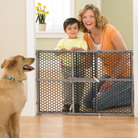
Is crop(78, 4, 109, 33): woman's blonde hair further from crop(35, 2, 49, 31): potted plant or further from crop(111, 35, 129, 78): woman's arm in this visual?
crop(35, 2, 49, 31): potted plant

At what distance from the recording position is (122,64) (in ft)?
6.25

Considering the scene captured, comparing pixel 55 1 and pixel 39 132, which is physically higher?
pixel 55 1

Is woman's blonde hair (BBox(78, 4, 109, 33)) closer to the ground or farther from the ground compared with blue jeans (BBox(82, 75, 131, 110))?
farther from the ground

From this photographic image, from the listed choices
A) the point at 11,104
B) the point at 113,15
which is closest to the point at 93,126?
the point at 11,104

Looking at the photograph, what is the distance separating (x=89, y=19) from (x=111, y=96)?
2.47 feet

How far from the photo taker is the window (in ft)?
12.9

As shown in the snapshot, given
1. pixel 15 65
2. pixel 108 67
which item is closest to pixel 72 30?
pixel 108 67

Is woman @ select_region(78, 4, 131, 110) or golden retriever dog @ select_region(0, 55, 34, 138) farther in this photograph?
woman @ select_region(78, 4, 131, 110)

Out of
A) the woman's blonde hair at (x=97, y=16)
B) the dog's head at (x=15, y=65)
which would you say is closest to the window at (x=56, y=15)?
the woman's blonde hair at (x=97, y=16)

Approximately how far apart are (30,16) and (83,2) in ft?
6.87

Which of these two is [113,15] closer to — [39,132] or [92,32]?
[92,32]

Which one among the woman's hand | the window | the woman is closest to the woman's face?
the woman

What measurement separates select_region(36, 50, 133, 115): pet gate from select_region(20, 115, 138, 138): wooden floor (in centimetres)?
13

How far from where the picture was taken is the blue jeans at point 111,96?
1921 mm
